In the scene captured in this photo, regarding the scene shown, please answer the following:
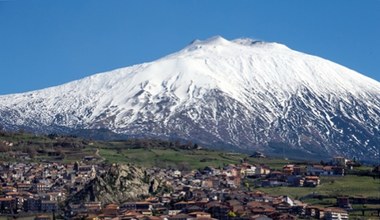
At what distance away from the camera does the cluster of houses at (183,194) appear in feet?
305

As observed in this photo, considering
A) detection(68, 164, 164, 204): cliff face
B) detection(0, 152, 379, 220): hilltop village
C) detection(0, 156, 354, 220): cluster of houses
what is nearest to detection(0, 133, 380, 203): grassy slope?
detection(0, 152, 379, 220): hilltop village

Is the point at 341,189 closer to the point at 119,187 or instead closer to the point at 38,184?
the point at 119,187

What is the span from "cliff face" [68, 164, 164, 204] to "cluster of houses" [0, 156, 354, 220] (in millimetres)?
1939

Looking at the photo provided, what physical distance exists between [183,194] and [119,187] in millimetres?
5890

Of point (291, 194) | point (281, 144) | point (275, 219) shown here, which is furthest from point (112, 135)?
point (275, 219)

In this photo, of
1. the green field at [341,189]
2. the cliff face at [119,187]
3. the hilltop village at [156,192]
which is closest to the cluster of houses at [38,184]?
the hilltop village at [156,192]

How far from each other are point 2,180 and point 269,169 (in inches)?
1078

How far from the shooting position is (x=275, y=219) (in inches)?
3541

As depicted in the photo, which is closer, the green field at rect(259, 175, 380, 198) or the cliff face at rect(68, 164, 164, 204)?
the cliff face at rect(68, 164, 164, 204)

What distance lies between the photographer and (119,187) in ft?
344

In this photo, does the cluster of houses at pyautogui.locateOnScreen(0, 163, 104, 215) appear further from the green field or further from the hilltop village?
the green field

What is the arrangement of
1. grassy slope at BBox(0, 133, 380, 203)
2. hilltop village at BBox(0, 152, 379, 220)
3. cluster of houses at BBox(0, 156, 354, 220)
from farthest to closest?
grassy slope at BBox(0, 133, 380, 203) → hilltop village at BBox(0, 152, 379, 220) → cluster of houses at BBox(0, 156, 354, 220)

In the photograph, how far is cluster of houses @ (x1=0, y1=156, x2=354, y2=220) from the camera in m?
93.1

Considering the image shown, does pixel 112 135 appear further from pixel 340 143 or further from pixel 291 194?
pixel 291 194
